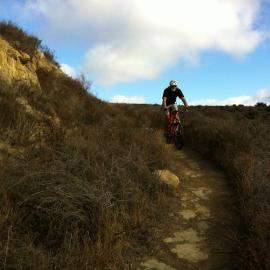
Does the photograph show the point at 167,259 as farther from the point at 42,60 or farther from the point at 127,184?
the point at 42,60

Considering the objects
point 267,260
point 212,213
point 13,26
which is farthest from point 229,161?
point 13,26

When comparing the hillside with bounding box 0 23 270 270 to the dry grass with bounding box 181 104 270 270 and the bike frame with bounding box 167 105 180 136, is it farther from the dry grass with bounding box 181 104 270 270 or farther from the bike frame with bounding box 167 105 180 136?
the bike frame with bounding box 167 105 180 136

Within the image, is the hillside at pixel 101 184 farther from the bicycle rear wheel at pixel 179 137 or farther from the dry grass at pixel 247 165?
the bicycle rear wheel at pixel 179 137

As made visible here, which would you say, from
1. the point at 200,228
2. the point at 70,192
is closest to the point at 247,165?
the point at 200,228

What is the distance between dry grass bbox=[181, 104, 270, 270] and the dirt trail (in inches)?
11.6

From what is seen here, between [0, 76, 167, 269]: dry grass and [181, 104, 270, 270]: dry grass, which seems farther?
[181, 104, 270, 270]: dry grass

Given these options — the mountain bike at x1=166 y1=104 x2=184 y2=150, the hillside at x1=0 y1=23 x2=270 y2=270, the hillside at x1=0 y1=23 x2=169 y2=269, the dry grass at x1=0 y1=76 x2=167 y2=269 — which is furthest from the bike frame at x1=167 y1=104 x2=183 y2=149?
the dry grass at x1=0 y1=76 x2=167 y2=269

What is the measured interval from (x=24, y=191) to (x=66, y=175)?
79cm

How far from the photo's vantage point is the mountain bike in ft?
40.5

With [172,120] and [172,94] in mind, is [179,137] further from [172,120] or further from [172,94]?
[172,94]

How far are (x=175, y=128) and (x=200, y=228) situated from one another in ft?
18.3

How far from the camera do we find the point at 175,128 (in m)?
12.3

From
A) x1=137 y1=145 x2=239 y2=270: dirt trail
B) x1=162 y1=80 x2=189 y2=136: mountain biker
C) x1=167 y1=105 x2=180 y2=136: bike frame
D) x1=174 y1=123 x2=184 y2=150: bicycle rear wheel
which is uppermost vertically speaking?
x1=162 y1=80 x2=189 y2=136: mountain biker

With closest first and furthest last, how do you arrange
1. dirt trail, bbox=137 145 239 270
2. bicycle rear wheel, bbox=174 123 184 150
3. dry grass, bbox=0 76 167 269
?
1. dry grass, bbox=0 76 167 269
2. dirt trail, bbox=137 145 239 270
3. bicycle rear wheel, bbox=174 123 184 150
